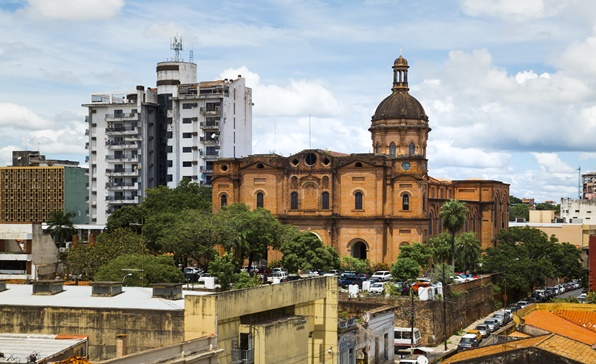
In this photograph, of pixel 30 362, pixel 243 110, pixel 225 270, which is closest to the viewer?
pixel 30 362

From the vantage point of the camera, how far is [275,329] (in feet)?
118

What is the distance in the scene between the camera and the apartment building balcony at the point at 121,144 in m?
127

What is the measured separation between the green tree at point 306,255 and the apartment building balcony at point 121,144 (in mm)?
46669

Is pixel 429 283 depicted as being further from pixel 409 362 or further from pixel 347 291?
pixel 409 362

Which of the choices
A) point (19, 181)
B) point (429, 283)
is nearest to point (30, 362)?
point (429, 283)

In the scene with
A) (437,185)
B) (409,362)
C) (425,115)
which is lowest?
(409,362)

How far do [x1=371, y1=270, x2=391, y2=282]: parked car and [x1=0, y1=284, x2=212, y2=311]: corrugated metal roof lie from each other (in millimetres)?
44912

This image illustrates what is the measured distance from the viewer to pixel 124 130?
12800 cm

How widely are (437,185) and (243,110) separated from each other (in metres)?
33.9

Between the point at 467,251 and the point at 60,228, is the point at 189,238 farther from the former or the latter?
the point at 60,228

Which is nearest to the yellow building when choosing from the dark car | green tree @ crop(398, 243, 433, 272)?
the dark car

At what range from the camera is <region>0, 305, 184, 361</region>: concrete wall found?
33688 millimetres

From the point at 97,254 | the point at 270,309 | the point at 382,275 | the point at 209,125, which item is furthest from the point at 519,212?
the point at 270,309

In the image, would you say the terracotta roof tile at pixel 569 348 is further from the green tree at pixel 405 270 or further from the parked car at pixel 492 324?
the green tree at pixel 405 270
